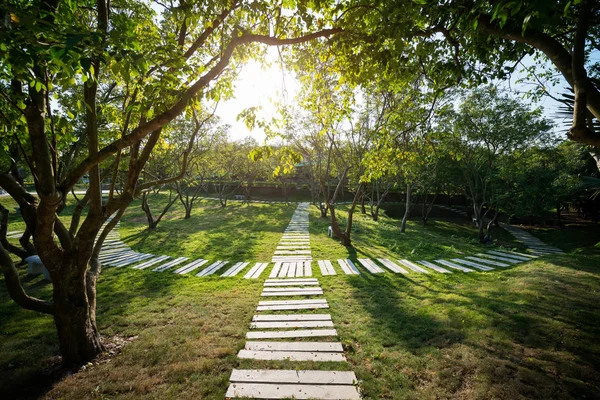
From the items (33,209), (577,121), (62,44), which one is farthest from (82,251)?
(577,121)

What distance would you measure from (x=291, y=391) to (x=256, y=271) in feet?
18.0

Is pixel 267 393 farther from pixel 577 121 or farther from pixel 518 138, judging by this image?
Result: pixel 518 138

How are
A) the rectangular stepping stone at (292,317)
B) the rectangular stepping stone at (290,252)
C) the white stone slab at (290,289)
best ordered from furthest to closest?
the rectangular stepping stone at (290,252)
the white stone slab at (290,289)
the rectangular stepping stone at (292,317)

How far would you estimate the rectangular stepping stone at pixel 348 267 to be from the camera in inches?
335

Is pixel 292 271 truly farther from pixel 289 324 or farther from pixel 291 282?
pixel 289 324

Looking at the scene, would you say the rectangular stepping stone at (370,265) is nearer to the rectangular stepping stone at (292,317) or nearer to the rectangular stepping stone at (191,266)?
the rectangular stepping stone at (292,317)

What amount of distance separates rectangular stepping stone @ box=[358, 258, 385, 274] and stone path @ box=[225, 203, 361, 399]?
2.42 meters

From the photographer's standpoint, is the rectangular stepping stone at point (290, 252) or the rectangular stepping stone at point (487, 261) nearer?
the rectangular stepping stone at point (487, 261)

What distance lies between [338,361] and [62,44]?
5020 millimetres

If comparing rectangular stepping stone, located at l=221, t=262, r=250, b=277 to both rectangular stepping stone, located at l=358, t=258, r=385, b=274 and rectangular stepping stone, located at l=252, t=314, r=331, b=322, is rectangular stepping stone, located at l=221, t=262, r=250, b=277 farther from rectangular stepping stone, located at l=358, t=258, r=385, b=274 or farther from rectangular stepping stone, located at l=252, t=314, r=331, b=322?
rectangular stepping stone, located at l=358, t=258, r=385, b=274

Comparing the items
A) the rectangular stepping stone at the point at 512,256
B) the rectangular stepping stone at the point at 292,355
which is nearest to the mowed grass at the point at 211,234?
the rectangular stepping stone at the point at 292,355

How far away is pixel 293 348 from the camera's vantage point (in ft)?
14.4

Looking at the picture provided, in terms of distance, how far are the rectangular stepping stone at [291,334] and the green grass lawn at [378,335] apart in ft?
0.75

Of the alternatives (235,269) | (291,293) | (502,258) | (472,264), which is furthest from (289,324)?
(502,258)
